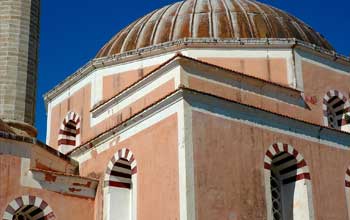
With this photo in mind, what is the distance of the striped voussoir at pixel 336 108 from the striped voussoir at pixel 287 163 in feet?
7.53

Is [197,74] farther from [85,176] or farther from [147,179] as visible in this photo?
[85,176]

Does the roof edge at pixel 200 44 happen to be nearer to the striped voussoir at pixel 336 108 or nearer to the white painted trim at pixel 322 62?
the white painted trim at pixel 322 62

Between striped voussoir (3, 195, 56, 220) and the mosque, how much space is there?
0.02 meters

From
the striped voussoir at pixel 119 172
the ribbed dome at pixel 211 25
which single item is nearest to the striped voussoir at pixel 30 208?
the striped voussoir at pixel 119 172

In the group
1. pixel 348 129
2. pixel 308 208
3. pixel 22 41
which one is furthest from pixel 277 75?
pixel 22 41

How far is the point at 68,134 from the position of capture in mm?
15281

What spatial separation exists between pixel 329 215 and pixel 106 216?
14.6ft

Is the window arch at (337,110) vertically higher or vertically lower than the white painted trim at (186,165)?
higher

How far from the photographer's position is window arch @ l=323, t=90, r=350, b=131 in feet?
45.4

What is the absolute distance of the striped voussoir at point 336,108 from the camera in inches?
545

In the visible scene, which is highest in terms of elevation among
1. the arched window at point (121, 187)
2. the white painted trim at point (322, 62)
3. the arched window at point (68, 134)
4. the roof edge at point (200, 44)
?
the roof edge at point (200, 44)

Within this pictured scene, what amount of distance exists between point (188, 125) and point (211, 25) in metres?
4.53

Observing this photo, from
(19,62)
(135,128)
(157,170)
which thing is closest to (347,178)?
(157,170)

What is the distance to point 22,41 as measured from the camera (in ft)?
43.6
